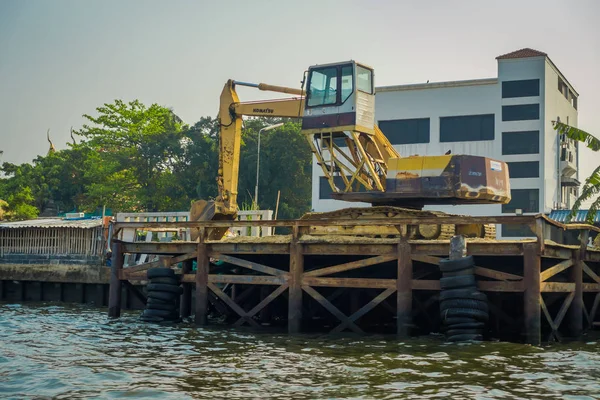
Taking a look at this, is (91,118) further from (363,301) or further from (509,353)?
(509,353)

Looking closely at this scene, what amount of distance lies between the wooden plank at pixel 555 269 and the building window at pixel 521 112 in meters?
43.1

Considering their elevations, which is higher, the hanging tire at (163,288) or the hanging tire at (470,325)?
the hanging tire at (163,288)

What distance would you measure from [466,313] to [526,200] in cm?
4535

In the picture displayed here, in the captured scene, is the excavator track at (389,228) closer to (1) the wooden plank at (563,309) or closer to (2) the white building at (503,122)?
(1) the wooden plank at (563,309)

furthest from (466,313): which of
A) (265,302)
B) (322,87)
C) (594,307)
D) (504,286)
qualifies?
(322,87)

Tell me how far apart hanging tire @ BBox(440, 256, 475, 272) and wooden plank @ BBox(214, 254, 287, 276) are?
4301 mm

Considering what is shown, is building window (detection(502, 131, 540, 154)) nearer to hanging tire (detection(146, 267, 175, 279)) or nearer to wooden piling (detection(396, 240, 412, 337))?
hanging tire (detection(146, 267, 175, 279))

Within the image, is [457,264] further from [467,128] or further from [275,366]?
[467,128]

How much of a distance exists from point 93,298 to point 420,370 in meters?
19.3

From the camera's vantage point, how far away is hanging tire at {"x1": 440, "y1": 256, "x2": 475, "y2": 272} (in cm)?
1853

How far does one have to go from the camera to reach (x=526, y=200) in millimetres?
61875

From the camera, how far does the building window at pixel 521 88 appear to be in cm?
6222

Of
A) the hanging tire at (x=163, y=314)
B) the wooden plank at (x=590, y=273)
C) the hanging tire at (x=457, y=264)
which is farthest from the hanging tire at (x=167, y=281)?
the wooden plank at (x=590, y=273)

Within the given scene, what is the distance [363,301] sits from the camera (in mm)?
23141
